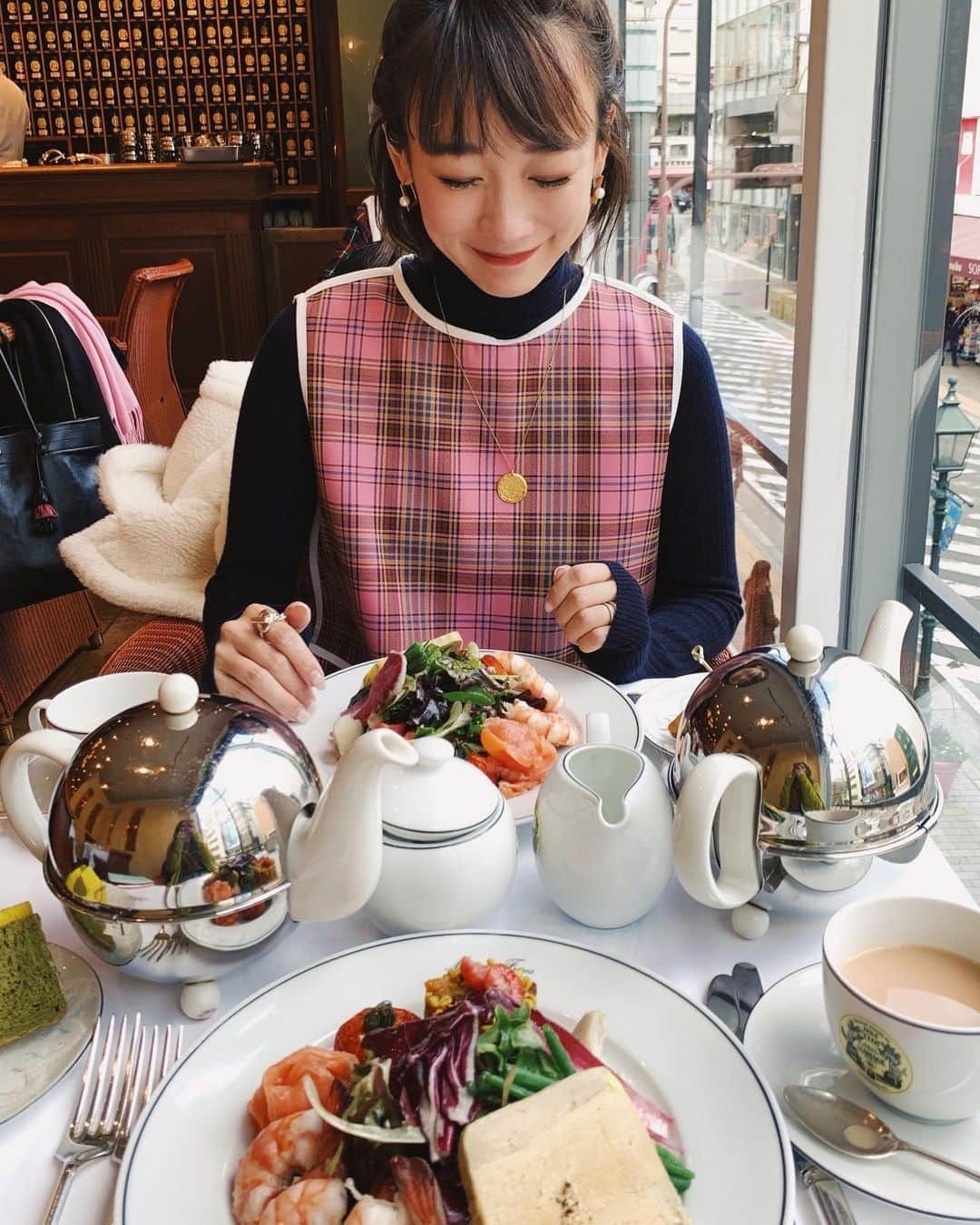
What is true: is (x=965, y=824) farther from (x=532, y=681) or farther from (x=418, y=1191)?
(x=418, y=1191)

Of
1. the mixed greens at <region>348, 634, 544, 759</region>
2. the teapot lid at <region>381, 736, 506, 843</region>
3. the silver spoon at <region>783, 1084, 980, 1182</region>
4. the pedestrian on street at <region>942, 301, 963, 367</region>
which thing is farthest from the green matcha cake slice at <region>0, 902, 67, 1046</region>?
the pedestrian on street at <region>942, 301, 963, 367</region>

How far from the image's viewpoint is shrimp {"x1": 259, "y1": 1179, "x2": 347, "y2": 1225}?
0.52 metres

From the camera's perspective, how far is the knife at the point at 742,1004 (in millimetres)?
581

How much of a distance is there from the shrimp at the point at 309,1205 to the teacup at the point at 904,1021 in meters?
0.29

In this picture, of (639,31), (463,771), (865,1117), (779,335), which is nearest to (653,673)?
(463,771)

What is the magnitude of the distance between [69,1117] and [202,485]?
159cm

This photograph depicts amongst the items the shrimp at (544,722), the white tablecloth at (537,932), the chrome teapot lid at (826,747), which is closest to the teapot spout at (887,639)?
the chrome teapot lid at (826,747)

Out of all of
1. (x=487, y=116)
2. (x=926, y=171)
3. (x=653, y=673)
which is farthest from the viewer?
(x=926, y=171)

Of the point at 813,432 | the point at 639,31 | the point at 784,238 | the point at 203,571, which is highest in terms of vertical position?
the point at 639,31

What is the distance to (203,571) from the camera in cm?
207

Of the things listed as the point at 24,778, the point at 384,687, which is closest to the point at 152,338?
the point at 384,687

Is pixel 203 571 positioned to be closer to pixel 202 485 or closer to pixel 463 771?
pixel 202 485

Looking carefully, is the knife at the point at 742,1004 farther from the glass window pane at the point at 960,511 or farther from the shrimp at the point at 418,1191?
the glass window pane at the point at 960,511

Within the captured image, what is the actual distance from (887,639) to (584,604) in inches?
14.9
